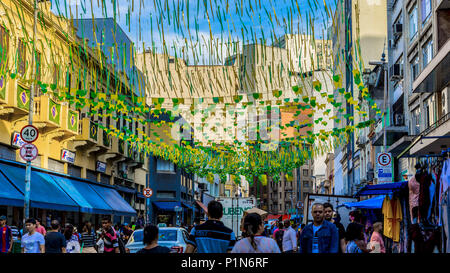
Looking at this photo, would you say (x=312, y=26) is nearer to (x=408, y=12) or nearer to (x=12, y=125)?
(x=12, y=125)

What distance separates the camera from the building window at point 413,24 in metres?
30.0

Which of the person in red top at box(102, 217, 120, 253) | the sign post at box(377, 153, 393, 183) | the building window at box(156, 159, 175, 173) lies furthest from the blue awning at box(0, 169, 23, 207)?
the building window at box(156, 159, 175, 173)

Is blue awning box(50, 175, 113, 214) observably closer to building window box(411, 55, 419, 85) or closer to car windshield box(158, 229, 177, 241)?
car windshield box(158, 229, 177, 241)

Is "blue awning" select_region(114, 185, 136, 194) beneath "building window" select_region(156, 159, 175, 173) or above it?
beneath

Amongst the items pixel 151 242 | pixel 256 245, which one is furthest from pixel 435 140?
pixel 256 245

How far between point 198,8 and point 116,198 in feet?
117

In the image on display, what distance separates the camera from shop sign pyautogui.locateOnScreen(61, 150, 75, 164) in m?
31.6

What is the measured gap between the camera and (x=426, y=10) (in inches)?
1080

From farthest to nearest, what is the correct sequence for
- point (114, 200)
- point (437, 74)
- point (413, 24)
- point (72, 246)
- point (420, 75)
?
point (114, 200) < point (413, 24) < point (420, 75) < point (437, 74) < point (72, 246)

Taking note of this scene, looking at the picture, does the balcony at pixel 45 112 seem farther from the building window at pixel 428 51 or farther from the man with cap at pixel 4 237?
the building window at pixel 428 51

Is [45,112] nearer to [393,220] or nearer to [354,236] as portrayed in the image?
[393,220]

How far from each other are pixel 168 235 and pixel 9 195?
791cm

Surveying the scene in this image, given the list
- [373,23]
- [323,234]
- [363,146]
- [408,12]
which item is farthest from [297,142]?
[373,23]

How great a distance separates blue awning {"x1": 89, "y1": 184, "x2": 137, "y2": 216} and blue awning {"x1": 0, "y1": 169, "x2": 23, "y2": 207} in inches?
508
